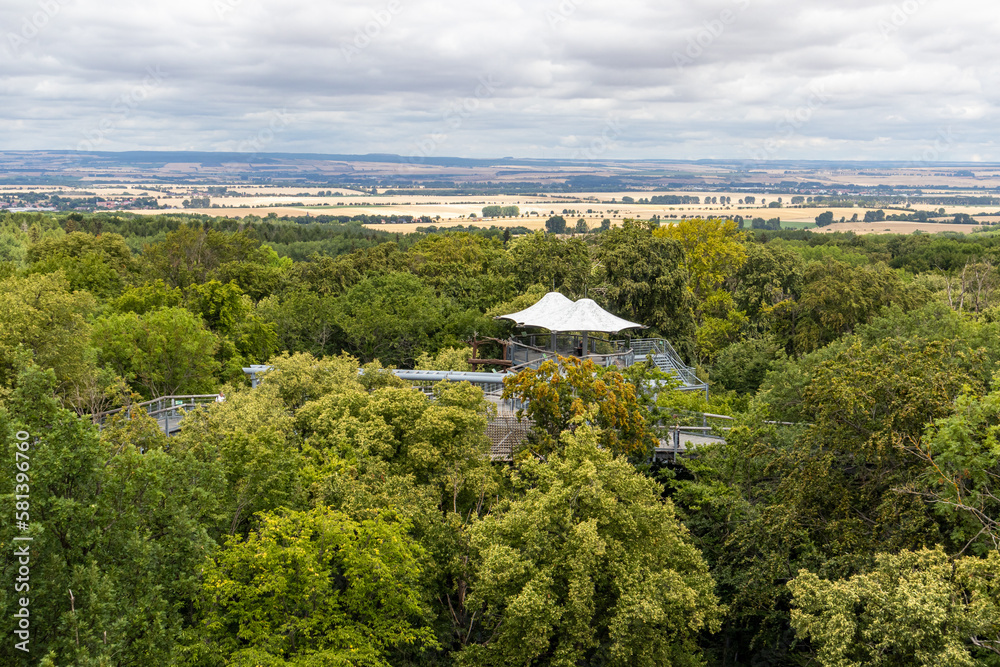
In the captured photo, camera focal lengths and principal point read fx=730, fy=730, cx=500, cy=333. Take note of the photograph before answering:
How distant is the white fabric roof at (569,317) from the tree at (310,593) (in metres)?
18.8

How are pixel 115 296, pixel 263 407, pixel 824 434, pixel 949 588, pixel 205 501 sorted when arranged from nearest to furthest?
pixel 949 588 → pixel 205 501 → pixel 824 434 → pixel 263 407 → pixel 115 296

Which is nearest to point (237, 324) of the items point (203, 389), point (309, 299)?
point (309, 299)

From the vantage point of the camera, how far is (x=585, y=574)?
16938 millimetres

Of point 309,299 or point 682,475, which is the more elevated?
→ point 309,299

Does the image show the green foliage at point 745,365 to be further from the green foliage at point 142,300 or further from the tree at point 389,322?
the green foliage at point 142,300

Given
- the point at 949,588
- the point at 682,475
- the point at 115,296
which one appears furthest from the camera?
the point at 115,296

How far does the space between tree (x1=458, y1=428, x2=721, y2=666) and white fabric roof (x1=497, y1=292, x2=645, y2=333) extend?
16371 mm

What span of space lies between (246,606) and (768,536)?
46.0 ft

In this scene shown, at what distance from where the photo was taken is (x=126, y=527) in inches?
572

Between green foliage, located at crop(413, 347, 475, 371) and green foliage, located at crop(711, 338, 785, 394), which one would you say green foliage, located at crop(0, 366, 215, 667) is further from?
green foliage, located at crop(711, 338, 785, 394)

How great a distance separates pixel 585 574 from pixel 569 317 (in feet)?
66.7

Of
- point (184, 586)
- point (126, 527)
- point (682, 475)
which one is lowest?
point (682, 475)

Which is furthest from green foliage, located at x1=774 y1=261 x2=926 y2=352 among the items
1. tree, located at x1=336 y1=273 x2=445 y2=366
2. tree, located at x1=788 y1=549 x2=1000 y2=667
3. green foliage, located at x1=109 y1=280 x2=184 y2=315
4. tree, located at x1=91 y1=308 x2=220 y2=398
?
green foliage, located at x1=109 y1=280 x2=184 y2=315

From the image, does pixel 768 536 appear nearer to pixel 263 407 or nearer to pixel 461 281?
pixel 263 407
